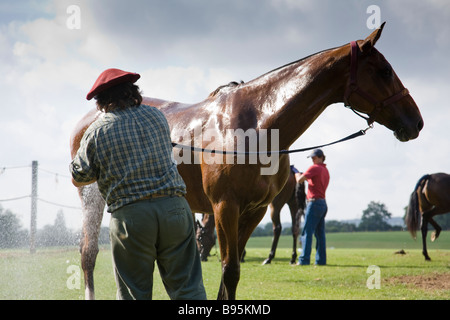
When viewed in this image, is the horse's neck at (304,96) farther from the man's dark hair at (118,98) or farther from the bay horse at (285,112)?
the man's dark hair at (118,98)

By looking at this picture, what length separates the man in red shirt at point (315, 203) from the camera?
10070 millimetres

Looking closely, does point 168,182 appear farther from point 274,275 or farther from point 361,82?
point 274,275

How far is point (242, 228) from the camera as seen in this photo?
13.5 ft

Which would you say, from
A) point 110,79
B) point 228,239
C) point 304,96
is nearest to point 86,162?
point 110,79

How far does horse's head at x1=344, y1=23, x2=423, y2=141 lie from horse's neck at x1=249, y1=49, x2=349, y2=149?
0.10 metres

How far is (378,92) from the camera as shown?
12.5 feet

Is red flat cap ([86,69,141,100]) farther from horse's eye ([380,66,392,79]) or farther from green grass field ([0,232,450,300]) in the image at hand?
green grass field ([0,232,450,300])

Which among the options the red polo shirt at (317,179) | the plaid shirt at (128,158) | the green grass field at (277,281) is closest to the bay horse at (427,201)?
the green grass field at (277,281)

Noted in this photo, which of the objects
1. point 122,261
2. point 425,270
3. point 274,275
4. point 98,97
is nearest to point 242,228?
point 122,261

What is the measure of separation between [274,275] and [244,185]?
515 centimetres

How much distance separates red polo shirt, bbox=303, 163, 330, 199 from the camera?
10.0 meters

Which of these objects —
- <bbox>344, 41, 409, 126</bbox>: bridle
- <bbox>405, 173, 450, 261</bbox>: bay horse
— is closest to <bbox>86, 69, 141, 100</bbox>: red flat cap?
<bbox>344, 41, 409, 126</bbox>: bridle

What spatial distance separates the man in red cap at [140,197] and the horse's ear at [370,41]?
6.45 ft
